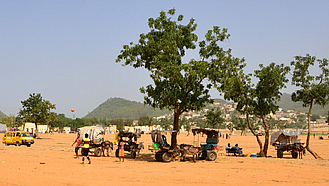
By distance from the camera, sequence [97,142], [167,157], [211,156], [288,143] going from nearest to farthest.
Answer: [167,157], [211,156], [97,142], [288,143]

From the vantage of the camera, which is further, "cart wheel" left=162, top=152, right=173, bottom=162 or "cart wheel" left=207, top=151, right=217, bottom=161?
"cart wheel" left=207, top=151, right=217, bottom=161

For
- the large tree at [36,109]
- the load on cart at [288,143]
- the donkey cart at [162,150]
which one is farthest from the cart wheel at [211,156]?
the large tree at [36,109]

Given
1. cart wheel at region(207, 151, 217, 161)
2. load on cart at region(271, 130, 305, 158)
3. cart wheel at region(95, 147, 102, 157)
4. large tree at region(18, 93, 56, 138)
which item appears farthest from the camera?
large tree at region(18, 93, 56, 138)

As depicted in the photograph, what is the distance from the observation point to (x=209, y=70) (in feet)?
84.1

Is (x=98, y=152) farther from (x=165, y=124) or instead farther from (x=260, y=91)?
(x=165, y=124)

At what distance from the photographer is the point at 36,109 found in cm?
6025

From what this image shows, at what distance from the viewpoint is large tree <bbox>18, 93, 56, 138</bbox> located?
198 ft

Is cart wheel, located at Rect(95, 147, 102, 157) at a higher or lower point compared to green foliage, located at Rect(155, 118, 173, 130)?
lower

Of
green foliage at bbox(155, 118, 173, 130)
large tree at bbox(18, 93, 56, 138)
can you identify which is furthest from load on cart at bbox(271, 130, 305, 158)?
green foliage at bbox(155, 118, 173, 130)

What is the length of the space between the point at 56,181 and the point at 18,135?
27848 mm

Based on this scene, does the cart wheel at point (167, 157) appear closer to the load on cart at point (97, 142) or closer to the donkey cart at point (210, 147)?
the donkey cart at point (210, 147)

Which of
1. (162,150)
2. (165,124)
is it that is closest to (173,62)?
(162,150)

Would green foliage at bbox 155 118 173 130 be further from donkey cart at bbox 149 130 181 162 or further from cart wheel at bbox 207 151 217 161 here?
donkey cart at bbox 149 130 181 162

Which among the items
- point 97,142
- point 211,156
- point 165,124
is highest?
point 165,124
